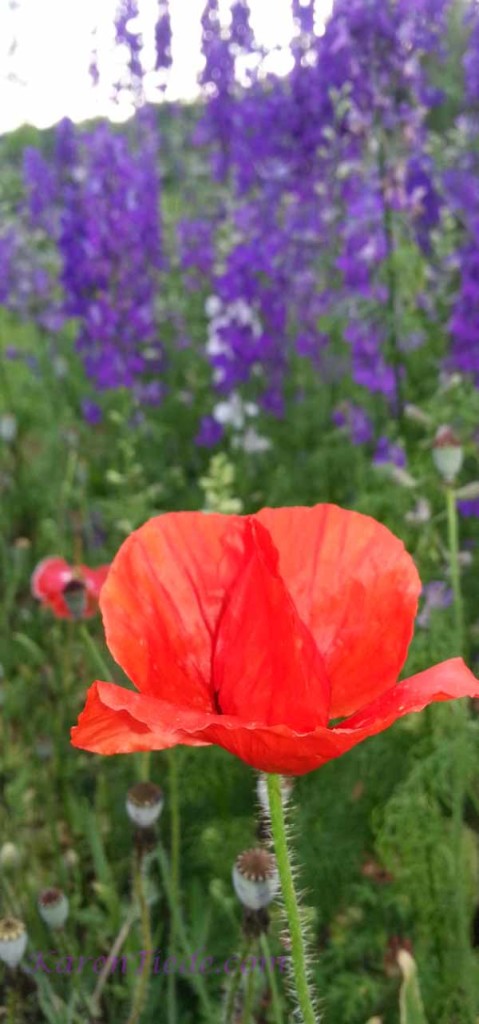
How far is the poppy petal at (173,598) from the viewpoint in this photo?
1.99 feet

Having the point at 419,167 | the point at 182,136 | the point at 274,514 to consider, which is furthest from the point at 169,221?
the point at 274,514

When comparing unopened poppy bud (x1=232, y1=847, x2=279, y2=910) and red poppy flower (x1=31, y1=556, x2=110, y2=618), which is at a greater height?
red poppy flower (x1=31, y1=556, x2=110, y2=618)

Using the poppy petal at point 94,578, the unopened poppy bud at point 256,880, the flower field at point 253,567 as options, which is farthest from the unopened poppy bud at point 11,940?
the poppy petal at point 94,578

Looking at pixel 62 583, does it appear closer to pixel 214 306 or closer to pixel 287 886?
pixel 287 886

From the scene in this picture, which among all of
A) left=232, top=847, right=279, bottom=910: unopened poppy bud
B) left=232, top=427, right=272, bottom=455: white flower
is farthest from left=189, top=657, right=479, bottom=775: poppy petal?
left=232, top=427, right=272, bottom=455: white flower

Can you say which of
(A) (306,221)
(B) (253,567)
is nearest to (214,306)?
(A) (306,221)

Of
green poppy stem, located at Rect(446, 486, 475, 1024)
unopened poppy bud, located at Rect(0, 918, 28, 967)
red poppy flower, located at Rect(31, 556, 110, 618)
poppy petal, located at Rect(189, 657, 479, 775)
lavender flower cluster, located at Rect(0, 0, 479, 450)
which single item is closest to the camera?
poppy petal, located at Rect(189, 657, 479, 775)

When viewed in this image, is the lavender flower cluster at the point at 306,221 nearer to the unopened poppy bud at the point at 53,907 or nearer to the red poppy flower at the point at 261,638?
the unopened poppy bud at the point at 53,907

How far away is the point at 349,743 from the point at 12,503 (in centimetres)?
275

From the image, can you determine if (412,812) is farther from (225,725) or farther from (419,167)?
(419,167)

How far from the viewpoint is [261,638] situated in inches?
23.0

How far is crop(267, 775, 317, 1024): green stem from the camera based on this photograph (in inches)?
21.1

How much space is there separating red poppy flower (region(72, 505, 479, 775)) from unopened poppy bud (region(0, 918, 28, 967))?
0.39 m

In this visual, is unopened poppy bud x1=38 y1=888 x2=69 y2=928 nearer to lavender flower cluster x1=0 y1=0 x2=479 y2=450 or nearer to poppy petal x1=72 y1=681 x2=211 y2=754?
poppy petal x1=72 y1=681 x2=211 y2=754
